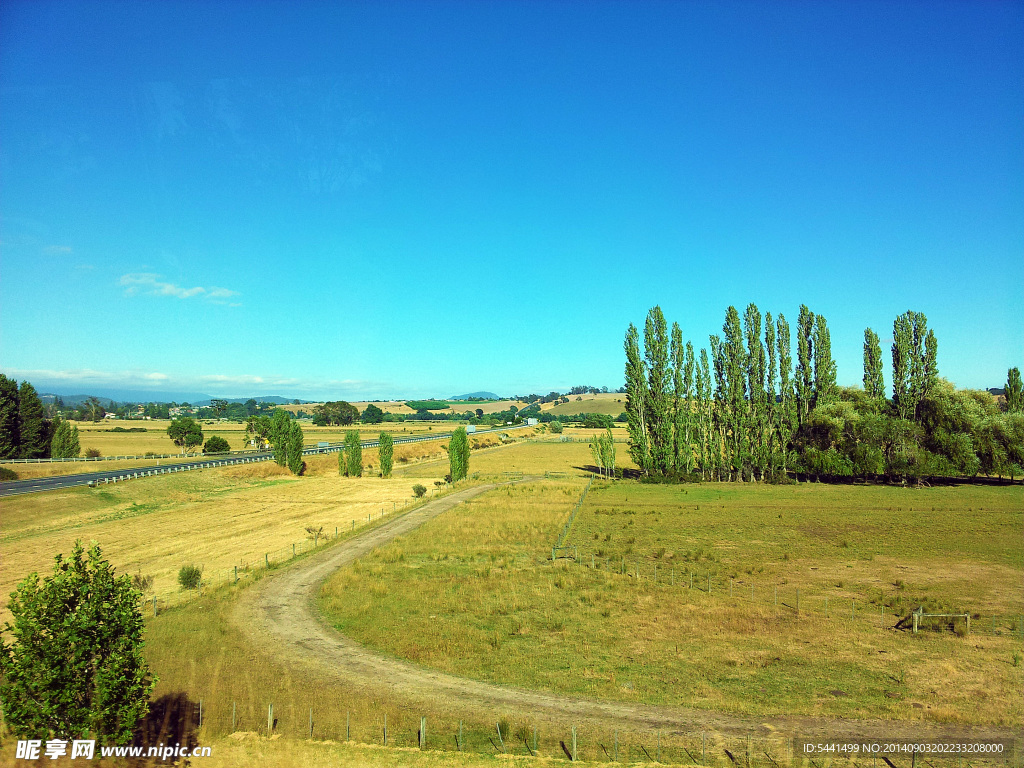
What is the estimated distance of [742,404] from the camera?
74312 millimetres

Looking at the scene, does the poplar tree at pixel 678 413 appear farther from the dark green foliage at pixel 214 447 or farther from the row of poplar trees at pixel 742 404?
the dark green foliage at pixel 214 447

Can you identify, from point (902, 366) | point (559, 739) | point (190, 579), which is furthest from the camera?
point (902, 366)

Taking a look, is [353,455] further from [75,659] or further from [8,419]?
[75,659]

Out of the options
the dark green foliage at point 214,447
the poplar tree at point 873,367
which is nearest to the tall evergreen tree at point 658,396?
the poplar tree at point 873,367

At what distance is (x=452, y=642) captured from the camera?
22141mm

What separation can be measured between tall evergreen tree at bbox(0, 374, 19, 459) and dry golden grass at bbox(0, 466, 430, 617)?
103 feet

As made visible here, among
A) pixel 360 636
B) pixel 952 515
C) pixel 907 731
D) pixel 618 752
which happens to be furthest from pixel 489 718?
pixel 952 515

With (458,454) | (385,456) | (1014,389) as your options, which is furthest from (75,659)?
(1014,389)

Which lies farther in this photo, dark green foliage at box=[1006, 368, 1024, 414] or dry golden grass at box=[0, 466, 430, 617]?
dark green foliage at box=[1006, 368, 1024, 414]

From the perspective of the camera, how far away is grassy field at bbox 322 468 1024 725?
1819 centimetres

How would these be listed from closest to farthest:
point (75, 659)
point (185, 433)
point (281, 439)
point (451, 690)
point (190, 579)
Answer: point (75, 659)
point (451, 690)
point (190, 579)
point (281, 439)
point (185, 433)

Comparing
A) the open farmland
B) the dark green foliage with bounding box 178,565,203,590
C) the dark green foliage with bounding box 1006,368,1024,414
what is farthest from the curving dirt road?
the dark green foliage with bounding box 1006,368,1024,414

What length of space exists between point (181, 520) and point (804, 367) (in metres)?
75.8

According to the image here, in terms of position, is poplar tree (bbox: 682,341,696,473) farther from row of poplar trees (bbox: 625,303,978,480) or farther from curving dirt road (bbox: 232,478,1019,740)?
curving dirt road (bbox: 232,478,1019,740)
